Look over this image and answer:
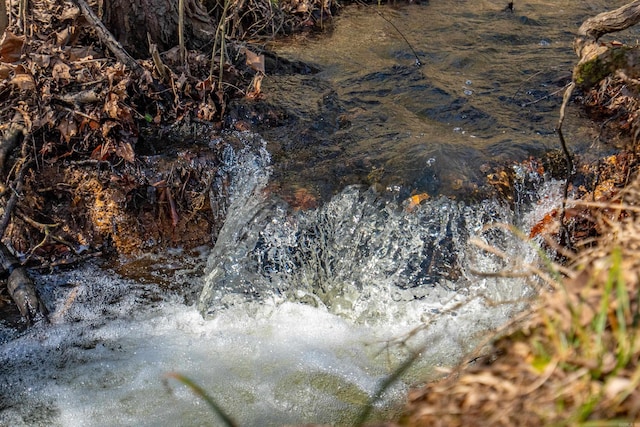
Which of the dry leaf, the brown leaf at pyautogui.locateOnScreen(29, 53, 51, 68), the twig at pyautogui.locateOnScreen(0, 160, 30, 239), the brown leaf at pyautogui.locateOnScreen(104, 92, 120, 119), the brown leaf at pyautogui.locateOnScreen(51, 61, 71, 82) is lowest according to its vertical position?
the twig at pyautogui.locateOnScreen(0, 160, 30, 239)

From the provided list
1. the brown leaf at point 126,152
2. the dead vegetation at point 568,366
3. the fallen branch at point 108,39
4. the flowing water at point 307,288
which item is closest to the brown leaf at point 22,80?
the fallen branch at point 108,39

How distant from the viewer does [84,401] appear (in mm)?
3498

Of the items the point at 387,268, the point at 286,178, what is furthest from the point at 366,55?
the point at 387,268

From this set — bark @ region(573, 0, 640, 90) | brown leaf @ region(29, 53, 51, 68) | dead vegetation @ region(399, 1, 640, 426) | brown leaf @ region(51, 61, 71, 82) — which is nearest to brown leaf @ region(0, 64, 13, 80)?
brown leaf @ region(29, 53, 51, 68)

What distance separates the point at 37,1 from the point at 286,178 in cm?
267

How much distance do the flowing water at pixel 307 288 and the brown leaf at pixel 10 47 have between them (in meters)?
1.76

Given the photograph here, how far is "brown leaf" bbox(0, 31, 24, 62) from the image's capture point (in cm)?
450

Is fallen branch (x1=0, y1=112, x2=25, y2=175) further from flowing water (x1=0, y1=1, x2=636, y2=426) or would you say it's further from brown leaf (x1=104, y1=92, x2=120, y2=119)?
flowing water (x1=0, y1=1, x2=636, y2=426)

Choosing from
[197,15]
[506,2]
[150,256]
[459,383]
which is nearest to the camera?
[459,383]

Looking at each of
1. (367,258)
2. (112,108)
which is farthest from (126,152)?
(367,258)

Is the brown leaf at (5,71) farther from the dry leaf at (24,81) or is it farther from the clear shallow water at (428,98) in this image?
the clear shallow water at (428,98)

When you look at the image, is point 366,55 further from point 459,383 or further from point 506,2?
point 459,383

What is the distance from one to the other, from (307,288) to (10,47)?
119 inches

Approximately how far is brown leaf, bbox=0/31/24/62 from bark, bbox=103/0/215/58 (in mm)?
735
